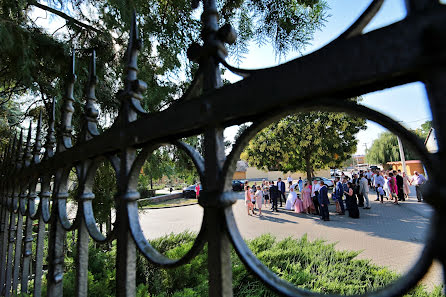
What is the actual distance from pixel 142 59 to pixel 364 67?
306 centimetres

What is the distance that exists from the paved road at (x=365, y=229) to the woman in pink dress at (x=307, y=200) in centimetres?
49

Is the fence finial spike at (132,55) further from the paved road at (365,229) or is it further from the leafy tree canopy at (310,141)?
the leafy tree canopy at (310,141)

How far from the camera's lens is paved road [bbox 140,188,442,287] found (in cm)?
545

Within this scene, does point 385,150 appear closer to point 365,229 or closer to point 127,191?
point 365,229

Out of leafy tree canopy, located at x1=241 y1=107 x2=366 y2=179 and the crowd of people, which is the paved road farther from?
leafy tree canopy, located at x1=241 y1=107 x2=366 y2=179

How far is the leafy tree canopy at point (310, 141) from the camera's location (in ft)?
39.7

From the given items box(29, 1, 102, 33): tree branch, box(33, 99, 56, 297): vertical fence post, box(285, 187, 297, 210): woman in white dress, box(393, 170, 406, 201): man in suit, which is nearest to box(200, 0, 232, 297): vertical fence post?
box(33, 99, 56, 297): vertical fence post

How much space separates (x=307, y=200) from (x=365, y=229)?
137 inches

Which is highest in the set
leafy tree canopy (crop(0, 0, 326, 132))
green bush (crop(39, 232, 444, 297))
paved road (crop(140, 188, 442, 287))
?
leafy tree canopy (crop(0, 0, 326, 132))

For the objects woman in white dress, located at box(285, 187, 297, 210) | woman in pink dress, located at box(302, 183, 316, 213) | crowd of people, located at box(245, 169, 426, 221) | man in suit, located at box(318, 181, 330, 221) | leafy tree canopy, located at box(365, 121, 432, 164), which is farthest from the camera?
leafy tree canopy, located at box(365, 121, 432, 164)

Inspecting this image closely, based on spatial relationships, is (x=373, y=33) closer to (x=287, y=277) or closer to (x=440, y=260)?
(x=440, y=260)

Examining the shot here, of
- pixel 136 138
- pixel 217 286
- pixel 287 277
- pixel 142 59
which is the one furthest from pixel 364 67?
pixel 287 277

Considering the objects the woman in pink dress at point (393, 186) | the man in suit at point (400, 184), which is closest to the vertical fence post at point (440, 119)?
the man in suit at point (400, 184)

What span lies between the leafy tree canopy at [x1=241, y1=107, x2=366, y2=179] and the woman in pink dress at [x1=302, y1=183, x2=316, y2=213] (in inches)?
80.7
